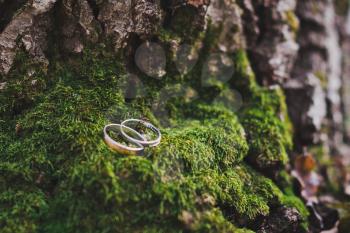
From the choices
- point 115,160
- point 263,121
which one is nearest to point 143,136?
point 115,160

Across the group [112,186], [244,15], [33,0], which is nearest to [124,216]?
[112,186]

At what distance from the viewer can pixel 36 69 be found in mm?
3574

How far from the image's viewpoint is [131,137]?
3.44 m

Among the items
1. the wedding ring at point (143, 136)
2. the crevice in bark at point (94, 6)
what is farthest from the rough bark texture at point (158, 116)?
the wedding ring at point (143, 136)

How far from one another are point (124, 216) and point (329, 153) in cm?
429

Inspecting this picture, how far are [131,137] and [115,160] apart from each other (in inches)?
18.3

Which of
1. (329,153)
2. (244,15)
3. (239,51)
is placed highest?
(244,15)

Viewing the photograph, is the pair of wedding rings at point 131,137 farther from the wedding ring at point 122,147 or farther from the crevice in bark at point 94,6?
the crevice in bark at point 94,6

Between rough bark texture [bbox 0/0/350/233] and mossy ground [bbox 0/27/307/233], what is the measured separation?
11 mm

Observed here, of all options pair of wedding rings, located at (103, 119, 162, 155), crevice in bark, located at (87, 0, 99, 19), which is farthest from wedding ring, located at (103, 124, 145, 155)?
crevice in bark, located at (87, 0, 99, 19)

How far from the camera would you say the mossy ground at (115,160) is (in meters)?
2.88

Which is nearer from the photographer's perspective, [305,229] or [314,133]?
[305,229]

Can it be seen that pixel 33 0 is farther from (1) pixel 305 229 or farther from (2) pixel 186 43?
(1) pixel 305 229

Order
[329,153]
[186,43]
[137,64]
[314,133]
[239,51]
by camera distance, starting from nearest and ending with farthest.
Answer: [137,64] → [186,43] → [239,51] → [314,133] → [329,153]
